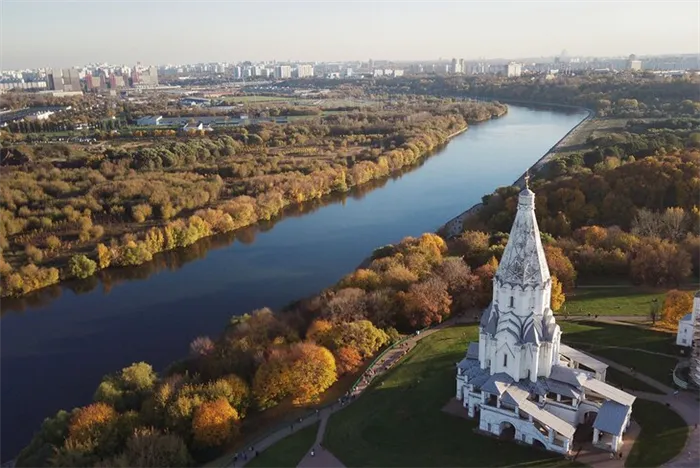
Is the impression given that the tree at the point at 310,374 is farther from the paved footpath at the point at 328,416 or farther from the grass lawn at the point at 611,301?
the grass lawn at the point at 611,301

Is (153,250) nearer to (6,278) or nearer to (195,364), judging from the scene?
(6,278)

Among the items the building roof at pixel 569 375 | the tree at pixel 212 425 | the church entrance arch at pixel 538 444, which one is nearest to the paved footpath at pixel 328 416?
the tree at pixel 212 425

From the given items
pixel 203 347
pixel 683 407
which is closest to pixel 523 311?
pixel 683 407

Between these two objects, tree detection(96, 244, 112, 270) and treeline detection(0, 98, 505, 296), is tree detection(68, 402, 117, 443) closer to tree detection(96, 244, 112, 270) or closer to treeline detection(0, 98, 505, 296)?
treeline detection(0, 98, 505, 296)

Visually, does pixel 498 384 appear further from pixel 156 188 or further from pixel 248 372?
pixel 156 188

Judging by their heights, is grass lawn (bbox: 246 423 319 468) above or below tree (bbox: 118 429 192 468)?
below

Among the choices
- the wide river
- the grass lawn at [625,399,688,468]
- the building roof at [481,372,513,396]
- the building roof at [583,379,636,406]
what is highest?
the building roof at [481,372,513,396]

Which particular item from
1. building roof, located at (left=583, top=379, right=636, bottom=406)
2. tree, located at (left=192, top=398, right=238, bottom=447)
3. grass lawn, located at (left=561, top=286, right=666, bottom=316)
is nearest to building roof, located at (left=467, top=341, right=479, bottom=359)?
building roof, located at (left=583, top=379, right=636, bottom=406)
